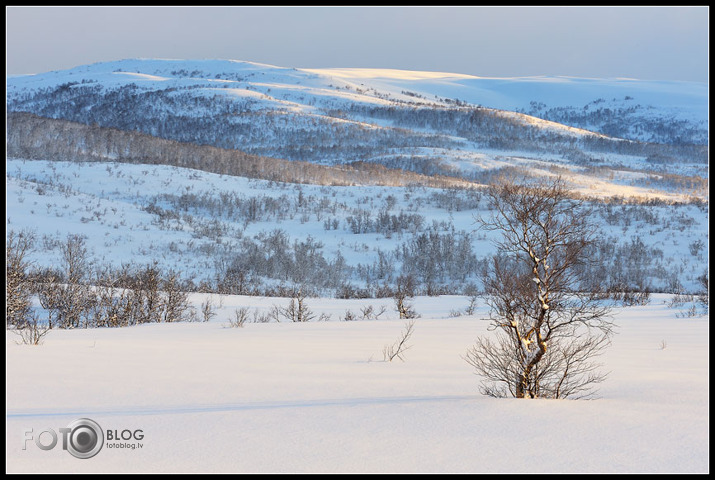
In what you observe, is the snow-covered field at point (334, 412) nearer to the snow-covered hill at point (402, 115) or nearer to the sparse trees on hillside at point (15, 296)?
the sparse trees on hillside at point (15, 296)

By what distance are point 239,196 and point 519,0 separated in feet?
104

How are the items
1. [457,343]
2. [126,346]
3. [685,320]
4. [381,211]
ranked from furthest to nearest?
1. [381,211]
2. [685,320]
3. [457,343]
4. [126,346]

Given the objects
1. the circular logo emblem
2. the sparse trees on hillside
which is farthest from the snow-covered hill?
the circular logo emblem

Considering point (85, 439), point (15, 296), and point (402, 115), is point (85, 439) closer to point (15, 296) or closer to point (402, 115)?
point (15, 296)

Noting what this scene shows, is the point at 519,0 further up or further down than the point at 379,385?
further up

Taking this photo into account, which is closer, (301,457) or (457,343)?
(301,457)

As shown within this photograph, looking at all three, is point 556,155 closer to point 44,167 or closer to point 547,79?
point 44,167

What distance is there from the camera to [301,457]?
323 cm

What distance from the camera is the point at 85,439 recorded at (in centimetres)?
337

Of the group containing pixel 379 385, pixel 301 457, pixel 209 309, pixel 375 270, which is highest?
pixel 301 457

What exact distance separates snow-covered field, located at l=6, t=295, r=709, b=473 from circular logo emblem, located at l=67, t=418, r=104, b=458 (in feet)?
0.17

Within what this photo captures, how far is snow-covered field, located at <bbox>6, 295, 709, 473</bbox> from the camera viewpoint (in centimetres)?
317

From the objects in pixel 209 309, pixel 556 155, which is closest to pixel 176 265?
pixel 209 309

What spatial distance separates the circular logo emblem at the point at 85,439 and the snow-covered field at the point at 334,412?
53 mm
